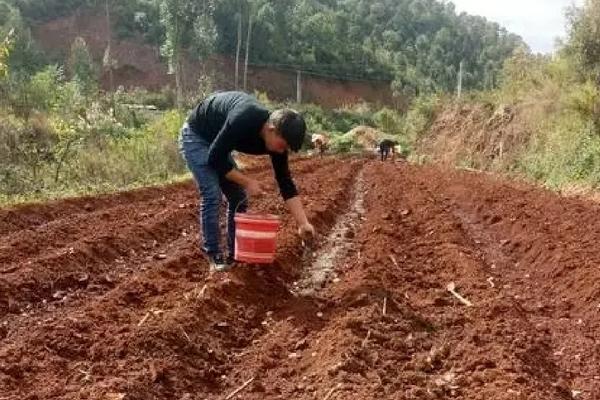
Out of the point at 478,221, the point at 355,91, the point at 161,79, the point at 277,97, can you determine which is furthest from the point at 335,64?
the point at 478,221

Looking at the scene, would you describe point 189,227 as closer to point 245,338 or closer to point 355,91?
point 245,338

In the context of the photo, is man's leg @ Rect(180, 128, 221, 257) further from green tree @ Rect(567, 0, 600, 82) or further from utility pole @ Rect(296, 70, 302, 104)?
utility pole @ Rect(296, 70, 302, 104)

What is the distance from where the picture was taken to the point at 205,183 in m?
6.58

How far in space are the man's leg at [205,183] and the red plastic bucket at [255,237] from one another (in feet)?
0.80

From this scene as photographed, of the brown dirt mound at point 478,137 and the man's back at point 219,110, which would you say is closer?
the man's back at point 219,110

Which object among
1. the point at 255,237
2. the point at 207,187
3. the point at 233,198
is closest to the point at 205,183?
the point at 207,187

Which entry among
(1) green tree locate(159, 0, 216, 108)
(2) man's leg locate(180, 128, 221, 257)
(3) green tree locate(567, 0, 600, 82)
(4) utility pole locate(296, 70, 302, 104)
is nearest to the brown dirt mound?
(3) green tree locate(567, 0, 600, 82)

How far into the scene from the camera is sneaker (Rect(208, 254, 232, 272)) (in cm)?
678

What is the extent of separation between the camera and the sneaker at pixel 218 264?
6777mm

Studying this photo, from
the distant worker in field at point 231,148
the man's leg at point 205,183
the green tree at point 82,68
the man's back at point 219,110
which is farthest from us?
the green tree at point 82,68

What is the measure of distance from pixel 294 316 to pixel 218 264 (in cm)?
127

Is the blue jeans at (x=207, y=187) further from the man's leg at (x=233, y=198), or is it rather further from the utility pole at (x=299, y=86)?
the utility pole at (x=299, y=86)

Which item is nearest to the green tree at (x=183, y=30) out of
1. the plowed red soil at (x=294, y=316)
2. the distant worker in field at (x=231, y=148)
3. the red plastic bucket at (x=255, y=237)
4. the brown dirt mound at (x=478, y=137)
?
the brown dirt mound at (x=478, y=137)

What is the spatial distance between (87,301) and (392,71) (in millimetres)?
78534
